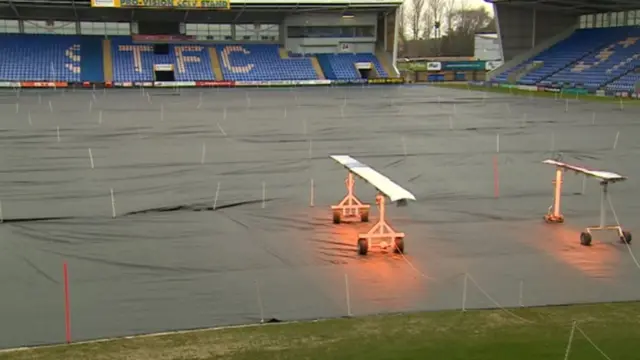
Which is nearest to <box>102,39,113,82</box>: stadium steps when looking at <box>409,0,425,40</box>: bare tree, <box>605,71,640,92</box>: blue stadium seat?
<box>605,71,640,92</box>: blue stadium seat

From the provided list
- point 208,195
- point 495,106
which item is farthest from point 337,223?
point 495,106

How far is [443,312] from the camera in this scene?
8070mm

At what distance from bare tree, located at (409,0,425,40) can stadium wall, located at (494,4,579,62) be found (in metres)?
66.2

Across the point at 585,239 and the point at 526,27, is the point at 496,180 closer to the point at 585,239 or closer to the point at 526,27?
the point at 585,239

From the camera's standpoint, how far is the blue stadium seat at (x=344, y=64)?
6575 centimetres

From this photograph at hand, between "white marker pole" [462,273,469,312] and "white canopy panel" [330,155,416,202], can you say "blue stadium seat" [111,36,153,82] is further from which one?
"white marker pole" [462,273,469,312]

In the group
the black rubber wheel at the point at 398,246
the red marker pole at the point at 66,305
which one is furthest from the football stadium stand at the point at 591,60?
the red marker pole at the point at 66,305

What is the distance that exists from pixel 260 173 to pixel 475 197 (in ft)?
18.3

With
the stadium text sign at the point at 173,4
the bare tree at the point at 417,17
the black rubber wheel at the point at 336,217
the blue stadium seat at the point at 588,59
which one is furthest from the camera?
the bare tree at the point at 417,17

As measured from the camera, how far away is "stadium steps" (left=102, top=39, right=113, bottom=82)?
199 feet

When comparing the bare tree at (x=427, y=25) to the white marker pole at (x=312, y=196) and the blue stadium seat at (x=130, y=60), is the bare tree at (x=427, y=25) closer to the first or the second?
the blue stadium seat at (x=130, y=60)

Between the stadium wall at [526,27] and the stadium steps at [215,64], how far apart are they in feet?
85.5

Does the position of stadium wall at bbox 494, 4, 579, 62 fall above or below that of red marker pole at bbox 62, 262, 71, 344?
above

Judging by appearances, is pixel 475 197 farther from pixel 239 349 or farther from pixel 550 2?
pixel 550 2
